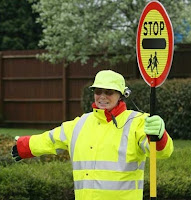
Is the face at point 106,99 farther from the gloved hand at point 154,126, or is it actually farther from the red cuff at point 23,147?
the red cuff at point 23,147

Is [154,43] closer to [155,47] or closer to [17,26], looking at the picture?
[155,47]

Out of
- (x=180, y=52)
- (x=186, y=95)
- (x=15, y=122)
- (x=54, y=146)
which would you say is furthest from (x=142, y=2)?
(x=54, y=146)

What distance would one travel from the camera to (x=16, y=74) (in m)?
21.7

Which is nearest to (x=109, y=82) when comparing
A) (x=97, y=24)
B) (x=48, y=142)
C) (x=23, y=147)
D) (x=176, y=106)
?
(x=48, y=142)

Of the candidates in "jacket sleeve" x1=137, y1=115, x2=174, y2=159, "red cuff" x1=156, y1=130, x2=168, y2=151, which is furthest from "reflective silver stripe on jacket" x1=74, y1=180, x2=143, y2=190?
"red cuff" x1=156, y1=130, x2=168, y2=151

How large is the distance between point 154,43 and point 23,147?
4.26 feet

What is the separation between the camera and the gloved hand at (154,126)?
14.8 ft

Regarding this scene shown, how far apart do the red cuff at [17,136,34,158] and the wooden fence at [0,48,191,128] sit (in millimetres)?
14198

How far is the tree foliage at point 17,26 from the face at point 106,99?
23286 mm

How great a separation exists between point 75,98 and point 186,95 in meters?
5.58

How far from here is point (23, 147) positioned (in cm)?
532

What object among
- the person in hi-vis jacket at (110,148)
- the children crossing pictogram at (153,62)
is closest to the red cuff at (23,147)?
the person in hi-vis jacket at (110,148)

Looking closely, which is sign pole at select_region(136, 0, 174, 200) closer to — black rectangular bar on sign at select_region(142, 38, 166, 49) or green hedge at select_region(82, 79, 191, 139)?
black rectangular bar on sign at select_region(142, 38, 166, 49)

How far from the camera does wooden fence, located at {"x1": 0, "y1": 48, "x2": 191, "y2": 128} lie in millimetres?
20406
